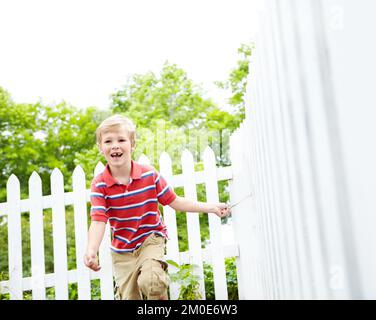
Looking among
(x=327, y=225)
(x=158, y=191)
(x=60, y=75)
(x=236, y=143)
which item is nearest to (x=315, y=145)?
(x=327, y=225)

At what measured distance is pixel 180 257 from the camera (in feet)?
11.1

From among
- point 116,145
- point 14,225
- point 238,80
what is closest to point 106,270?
point 14,225

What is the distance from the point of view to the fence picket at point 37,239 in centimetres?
345

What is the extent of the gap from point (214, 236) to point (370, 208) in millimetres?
2655

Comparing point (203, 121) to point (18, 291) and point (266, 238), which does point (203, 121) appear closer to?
point (18, 291)

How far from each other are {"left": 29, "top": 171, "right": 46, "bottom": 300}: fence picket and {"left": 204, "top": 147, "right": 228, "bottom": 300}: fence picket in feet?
4.50

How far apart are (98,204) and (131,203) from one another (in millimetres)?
211

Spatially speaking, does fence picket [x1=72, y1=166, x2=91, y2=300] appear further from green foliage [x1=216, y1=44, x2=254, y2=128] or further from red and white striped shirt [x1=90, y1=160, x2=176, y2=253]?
green foliage [x1=216, y1=44, x2=254, y2=128]

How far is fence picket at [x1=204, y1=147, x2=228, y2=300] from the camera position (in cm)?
334

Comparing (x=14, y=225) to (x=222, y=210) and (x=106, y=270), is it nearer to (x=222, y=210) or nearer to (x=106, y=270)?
(x=106, y=270)

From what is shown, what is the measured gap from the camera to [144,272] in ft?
8.87

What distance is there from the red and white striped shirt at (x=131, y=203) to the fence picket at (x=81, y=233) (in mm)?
635

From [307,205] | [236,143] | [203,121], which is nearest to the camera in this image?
[307,205]

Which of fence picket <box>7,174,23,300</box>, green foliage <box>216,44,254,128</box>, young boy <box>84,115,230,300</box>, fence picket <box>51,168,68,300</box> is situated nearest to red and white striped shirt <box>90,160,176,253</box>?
young boy <box>84,115,230,300</box>
